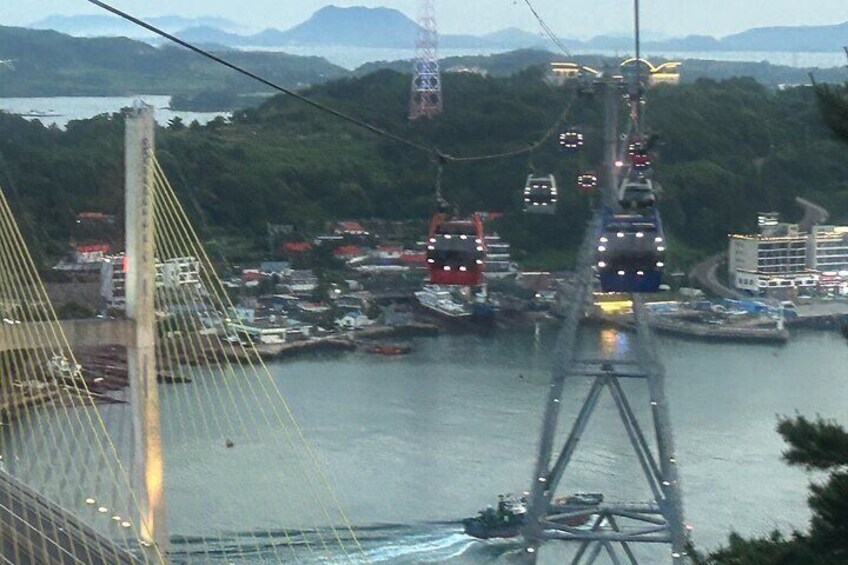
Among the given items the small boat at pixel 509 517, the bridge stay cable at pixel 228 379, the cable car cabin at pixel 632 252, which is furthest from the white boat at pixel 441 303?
the cable car cabin at pixel 632 252

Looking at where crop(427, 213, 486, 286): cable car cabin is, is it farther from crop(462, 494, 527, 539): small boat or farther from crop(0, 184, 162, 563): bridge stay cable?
crop(462, 494, 527, 539): small boat

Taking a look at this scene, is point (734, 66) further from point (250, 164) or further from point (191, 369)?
point (191, 369)

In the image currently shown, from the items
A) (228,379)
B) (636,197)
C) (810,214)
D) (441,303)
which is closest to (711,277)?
(810,214)

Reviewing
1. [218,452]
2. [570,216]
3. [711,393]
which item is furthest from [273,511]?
[570,216]

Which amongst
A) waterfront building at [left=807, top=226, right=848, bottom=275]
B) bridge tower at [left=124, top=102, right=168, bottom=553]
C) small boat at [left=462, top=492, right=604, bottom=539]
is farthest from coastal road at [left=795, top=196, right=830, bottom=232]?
bridge tower at [left=124, top=102, right=168, bottom=553]

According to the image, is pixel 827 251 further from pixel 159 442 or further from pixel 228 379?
pixel 159 442

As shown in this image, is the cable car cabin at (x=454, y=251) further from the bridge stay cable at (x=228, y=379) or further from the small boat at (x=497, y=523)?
the small boat at (x=497, y=523)
